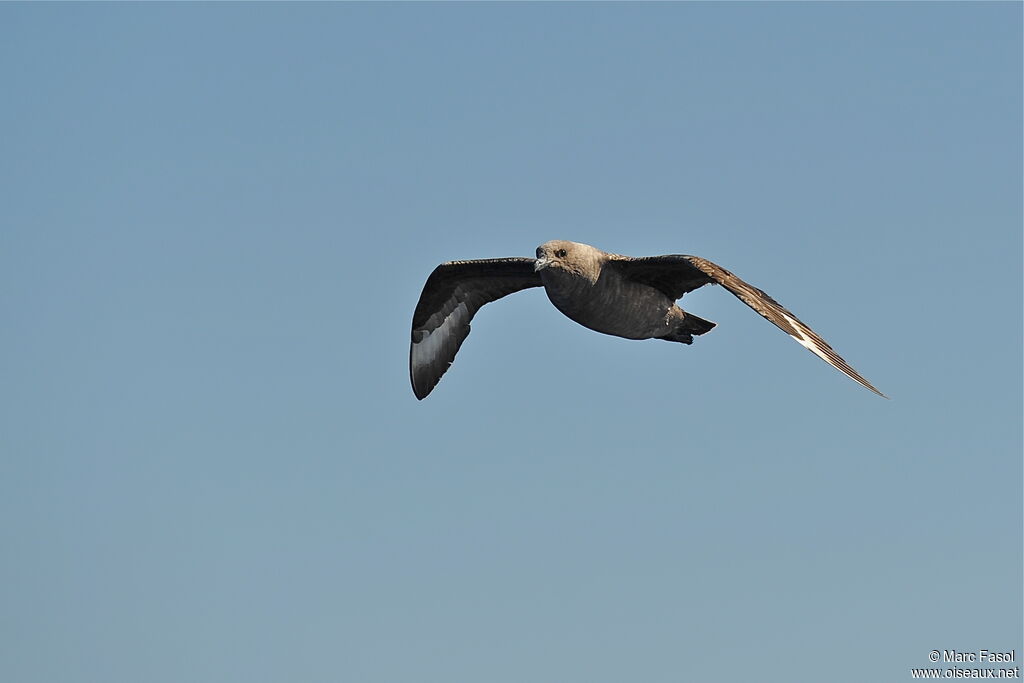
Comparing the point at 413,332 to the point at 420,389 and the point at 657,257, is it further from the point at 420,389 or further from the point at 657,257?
the point at 657,257

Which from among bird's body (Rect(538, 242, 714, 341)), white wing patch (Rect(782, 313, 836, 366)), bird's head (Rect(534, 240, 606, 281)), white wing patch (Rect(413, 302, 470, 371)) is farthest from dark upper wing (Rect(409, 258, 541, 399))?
white wing patch (Rect(782, 313, 836, 366))

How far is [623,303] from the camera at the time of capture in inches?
664

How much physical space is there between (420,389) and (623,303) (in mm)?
5135

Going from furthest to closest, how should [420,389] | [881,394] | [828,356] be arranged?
[420,389], [828,356], [881,394]

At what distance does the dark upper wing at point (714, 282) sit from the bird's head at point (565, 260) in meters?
0.43

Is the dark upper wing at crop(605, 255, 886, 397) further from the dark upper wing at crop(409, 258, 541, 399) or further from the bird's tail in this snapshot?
the dark upper wing at crop(409, 258, 541, 399)

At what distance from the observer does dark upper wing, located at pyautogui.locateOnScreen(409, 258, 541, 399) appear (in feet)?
62.9

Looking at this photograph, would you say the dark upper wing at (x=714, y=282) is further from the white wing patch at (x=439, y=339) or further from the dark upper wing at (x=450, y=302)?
the white wing patch at (x=439, y=339)

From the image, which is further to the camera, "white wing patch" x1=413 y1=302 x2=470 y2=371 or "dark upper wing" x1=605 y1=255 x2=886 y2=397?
"white wing patch" x1=413 y1=302 x2=470 y2=371

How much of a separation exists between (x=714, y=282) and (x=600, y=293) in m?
1.61

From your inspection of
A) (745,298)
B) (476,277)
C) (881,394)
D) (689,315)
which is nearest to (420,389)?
(476,277)

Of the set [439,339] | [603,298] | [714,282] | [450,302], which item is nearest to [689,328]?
[603,298]

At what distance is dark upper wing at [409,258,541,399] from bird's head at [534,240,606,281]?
7.59ft

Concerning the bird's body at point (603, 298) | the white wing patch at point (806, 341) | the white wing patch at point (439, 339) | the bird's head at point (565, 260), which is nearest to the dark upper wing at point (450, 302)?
the white wing patch at point (439, 339)
